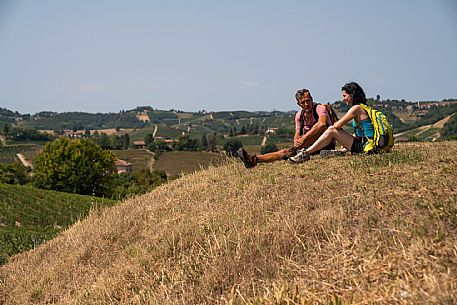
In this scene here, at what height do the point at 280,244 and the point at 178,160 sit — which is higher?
the point at 280,244

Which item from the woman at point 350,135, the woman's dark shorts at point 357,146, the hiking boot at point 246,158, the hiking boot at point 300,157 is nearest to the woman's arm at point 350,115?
the woman at point 350,135

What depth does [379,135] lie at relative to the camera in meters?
7.39

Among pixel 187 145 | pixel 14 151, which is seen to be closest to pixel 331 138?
pixel 187 145

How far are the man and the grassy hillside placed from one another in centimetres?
511

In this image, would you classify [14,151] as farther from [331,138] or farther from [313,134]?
[331,138]

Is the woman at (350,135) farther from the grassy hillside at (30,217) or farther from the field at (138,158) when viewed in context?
the field at (138,158)

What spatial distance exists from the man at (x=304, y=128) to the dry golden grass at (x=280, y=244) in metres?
0.41

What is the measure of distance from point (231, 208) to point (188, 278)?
152 cm

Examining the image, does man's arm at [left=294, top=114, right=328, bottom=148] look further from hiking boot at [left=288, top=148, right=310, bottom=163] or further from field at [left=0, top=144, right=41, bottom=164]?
field at [left=0, top=144, right=41, bottom=164]

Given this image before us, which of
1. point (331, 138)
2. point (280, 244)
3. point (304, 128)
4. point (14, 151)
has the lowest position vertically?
point (14, 151)

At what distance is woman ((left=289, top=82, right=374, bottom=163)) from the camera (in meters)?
7.54

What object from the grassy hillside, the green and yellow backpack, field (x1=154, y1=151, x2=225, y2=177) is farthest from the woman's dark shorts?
field (x1=154, y1=151, x2=225, y2=177)

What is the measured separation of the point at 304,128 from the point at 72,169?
50.5 meters

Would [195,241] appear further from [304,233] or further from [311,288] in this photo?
[311,288]
